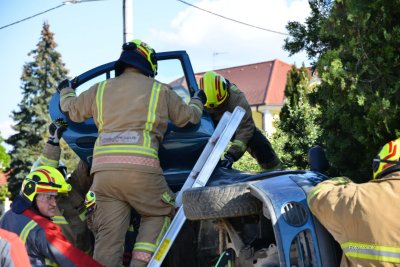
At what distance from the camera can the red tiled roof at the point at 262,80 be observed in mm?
45625

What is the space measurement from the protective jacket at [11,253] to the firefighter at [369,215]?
5.17 ft

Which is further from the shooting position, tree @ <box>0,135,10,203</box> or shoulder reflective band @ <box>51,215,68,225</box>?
tree @ <box>0,135,10,203</box>

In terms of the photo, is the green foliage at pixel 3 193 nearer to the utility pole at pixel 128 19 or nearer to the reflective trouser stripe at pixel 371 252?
the utility pole at pixel 128 19

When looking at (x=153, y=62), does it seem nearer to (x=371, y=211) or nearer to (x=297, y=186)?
(x=297, y=186)

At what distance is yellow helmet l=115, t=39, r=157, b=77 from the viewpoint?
4.65m

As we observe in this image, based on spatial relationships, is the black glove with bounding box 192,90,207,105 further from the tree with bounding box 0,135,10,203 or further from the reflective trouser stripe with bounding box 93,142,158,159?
the tree with bounding box 0,135,10,203

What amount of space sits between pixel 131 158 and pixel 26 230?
35.0 inches

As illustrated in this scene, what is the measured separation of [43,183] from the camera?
4531mm

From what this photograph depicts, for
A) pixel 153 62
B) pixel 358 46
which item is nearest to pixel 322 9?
pixel 358 46

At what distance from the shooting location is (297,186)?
11.6 feet

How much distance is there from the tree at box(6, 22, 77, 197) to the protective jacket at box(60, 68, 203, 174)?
3193 cm

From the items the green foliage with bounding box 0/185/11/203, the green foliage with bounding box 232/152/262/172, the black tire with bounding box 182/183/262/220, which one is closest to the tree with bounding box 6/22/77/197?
the green foliage with bounding box 0/185/11/203

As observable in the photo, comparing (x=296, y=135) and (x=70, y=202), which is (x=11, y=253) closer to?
(x=70, y=202)

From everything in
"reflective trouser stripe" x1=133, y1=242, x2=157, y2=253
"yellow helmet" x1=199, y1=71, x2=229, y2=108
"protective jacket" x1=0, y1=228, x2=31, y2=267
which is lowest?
"reflective trouser stripe" x1=133, y1=242, x2=157, y2=253
